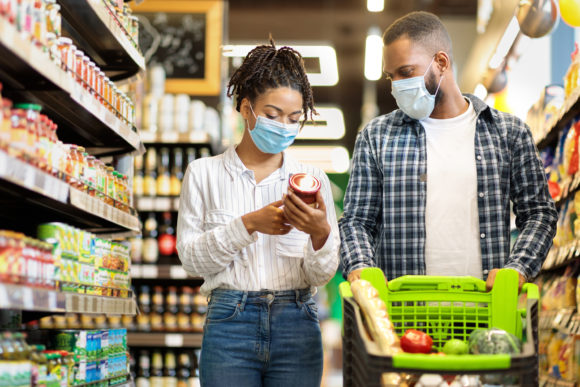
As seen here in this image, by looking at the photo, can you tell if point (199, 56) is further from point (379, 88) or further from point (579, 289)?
point (379, 88)

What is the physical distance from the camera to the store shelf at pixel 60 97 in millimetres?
2412

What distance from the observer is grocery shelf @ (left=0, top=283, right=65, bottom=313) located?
2.21 metres

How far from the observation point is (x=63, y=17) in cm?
375

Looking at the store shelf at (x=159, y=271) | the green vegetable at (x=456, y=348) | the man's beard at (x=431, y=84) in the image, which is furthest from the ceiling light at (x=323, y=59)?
the green vegetable at (x=456, y=348)

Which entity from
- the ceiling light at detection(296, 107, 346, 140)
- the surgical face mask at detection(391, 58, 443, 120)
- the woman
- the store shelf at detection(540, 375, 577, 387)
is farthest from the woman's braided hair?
the ceiling light at detection(296, 107, 346, 140)

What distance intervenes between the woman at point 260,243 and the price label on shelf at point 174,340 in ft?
13.6

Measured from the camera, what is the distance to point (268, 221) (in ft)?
8.02

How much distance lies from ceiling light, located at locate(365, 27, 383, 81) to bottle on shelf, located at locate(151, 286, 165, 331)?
4286 mm

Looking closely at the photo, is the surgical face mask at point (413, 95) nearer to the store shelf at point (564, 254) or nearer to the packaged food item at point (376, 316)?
the packaged food item at point (376, 316)

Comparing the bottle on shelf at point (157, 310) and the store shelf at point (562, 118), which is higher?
the store shelf at point (562, 118)

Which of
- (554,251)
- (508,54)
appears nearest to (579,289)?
(554,251)

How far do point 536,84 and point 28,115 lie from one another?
277 inches

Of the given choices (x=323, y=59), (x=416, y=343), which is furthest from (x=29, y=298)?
(x=323, y=59)

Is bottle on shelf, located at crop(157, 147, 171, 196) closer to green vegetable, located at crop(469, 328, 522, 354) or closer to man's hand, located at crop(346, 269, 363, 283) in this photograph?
man's hand, located at crop(346, 269, 363, 283)
